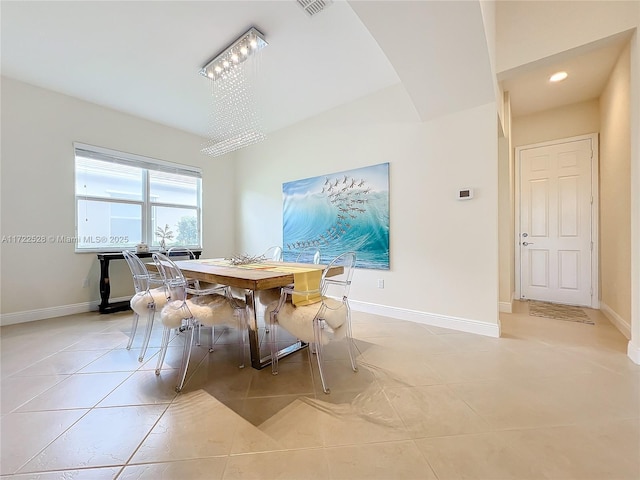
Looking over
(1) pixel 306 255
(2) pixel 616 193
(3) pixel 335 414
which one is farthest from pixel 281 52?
(2) pixel 616 193

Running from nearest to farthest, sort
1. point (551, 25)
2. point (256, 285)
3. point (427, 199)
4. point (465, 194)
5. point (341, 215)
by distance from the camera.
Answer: point (256, 285), point (551, 25), point (465, 194), point (427, 199), point (341, 215)

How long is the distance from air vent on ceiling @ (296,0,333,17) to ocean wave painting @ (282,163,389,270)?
1.71 m

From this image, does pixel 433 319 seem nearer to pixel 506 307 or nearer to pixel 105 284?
pixel 506 307

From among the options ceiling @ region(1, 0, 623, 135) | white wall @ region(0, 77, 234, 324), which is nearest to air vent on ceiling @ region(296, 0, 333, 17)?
ceiling @ region(1, 0, 623, 135)

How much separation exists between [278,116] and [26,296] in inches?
159

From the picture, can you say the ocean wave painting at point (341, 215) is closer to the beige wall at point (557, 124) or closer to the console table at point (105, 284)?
the console table at point (105, 284)

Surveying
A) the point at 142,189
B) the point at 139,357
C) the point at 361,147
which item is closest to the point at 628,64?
the point at 361,147

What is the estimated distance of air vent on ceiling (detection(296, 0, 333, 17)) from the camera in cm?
201

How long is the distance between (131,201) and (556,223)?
6479 millimetres

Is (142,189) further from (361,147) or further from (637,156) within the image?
(637,156)

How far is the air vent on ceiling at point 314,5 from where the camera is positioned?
2014 millimetres

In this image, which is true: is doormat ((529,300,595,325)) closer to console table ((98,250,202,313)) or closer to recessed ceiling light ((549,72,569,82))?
recessed ceiling light ((549,72,569,82))

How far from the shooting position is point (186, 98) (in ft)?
11.5

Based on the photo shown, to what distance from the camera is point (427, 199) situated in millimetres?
2996
